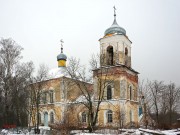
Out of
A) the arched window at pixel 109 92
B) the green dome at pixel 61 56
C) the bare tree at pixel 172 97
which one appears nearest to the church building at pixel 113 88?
the arched window at pixel 109 92

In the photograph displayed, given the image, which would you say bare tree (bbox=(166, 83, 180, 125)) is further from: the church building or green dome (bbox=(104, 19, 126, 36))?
green dome (bbox=(104, 19, 126, 36))

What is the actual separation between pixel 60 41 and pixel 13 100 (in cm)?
1189

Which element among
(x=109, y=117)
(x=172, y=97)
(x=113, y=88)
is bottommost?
(x=109, y=117)

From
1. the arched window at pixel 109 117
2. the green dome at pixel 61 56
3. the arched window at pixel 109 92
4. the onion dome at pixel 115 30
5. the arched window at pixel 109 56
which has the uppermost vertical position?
the onion dome at pixel 115 30

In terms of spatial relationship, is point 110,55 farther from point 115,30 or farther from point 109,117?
point 109,117

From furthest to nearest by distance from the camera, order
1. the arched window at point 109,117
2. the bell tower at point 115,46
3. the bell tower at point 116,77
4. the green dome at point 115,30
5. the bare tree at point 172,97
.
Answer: the bare tree at point 172,97 < the green dome at point 115,30 < the bell tower at point 115,46 < the arched window at point 109,117 < the bell tower at point 116,77

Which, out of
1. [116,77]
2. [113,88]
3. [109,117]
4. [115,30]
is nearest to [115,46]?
[115,30]

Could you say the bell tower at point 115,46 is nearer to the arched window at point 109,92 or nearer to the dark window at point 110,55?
the dark window at point 110,55

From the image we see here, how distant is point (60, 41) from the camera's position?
3691 cm

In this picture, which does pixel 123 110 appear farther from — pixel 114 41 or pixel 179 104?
pixel 179 104

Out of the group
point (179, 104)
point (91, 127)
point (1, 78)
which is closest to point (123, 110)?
point (91, 127)

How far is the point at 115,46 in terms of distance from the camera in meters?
26.9

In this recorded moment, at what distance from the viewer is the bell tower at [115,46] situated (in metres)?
26.7

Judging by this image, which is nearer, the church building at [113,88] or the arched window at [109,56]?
the church building at [113,88]
